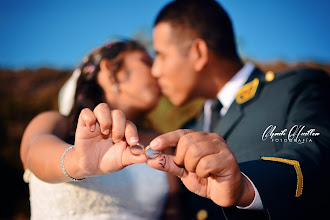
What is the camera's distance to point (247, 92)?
2041 mm

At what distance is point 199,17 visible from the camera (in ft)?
8.45

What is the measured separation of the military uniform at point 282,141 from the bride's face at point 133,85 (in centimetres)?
100

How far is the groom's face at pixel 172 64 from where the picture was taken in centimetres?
266

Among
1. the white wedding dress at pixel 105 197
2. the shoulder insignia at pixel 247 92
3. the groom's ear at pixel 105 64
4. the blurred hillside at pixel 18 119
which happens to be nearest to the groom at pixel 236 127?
the shoulder insignia at pixel 247 92

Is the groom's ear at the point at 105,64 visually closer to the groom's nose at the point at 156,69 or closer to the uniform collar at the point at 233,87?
the groom's nose at the point at 156,69

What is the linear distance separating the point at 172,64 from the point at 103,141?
168cm

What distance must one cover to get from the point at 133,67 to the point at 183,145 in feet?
5.93

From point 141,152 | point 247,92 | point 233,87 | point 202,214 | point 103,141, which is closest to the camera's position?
point 141,152

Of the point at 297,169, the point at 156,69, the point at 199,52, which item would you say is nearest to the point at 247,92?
the point at 199,52

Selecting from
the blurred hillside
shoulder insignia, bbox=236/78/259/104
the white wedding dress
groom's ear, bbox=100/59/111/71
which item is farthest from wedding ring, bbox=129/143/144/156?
the blurred hillside

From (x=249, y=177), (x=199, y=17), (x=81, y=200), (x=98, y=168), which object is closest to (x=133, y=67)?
(x=199, y=17)

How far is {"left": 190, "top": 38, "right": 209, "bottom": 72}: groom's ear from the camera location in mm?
2578

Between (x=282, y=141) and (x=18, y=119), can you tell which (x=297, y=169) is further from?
(x=18, y=119)

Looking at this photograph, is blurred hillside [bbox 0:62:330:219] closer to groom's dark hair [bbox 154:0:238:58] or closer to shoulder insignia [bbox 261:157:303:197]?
groom's dark hair [bbox 154:0:238:58]
